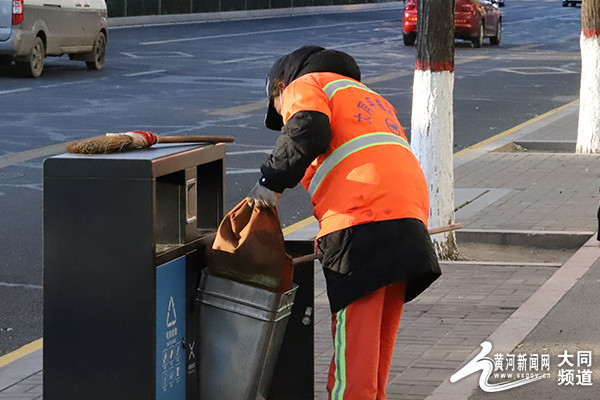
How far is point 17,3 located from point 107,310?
17.2 m

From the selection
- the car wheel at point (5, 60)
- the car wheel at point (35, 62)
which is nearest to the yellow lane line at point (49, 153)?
the car wheel at point (35, 62)

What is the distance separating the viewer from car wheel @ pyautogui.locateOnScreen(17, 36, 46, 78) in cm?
2181

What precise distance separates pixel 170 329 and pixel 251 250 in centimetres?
42

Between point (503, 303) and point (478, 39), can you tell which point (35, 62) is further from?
point (503, 303)

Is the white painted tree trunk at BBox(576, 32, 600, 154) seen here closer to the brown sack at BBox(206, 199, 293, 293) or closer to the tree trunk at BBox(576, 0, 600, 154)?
the tree trunk at BBox(576, 0, 600, 154)

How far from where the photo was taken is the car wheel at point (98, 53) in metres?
24.2

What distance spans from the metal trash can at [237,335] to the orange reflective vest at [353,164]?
370 mm

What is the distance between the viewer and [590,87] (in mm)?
14172

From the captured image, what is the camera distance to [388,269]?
470 centimetres

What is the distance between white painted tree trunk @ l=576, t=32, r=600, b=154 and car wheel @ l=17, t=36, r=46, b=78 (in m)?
10.8

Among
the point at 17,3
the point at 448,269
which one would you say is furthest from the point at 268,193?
the point at 17,3

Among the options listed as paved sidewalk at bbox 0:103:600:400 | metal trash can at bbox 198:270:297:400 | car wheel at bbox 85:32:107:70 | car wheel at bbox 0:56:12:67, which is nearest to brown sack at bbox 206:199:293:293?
metal trash can at bbox 198:270:297:400

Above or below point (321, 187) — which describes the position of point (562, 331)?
below

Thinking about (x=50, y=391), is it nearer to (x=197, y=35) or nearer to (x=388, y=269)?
(x=388, y=269)
